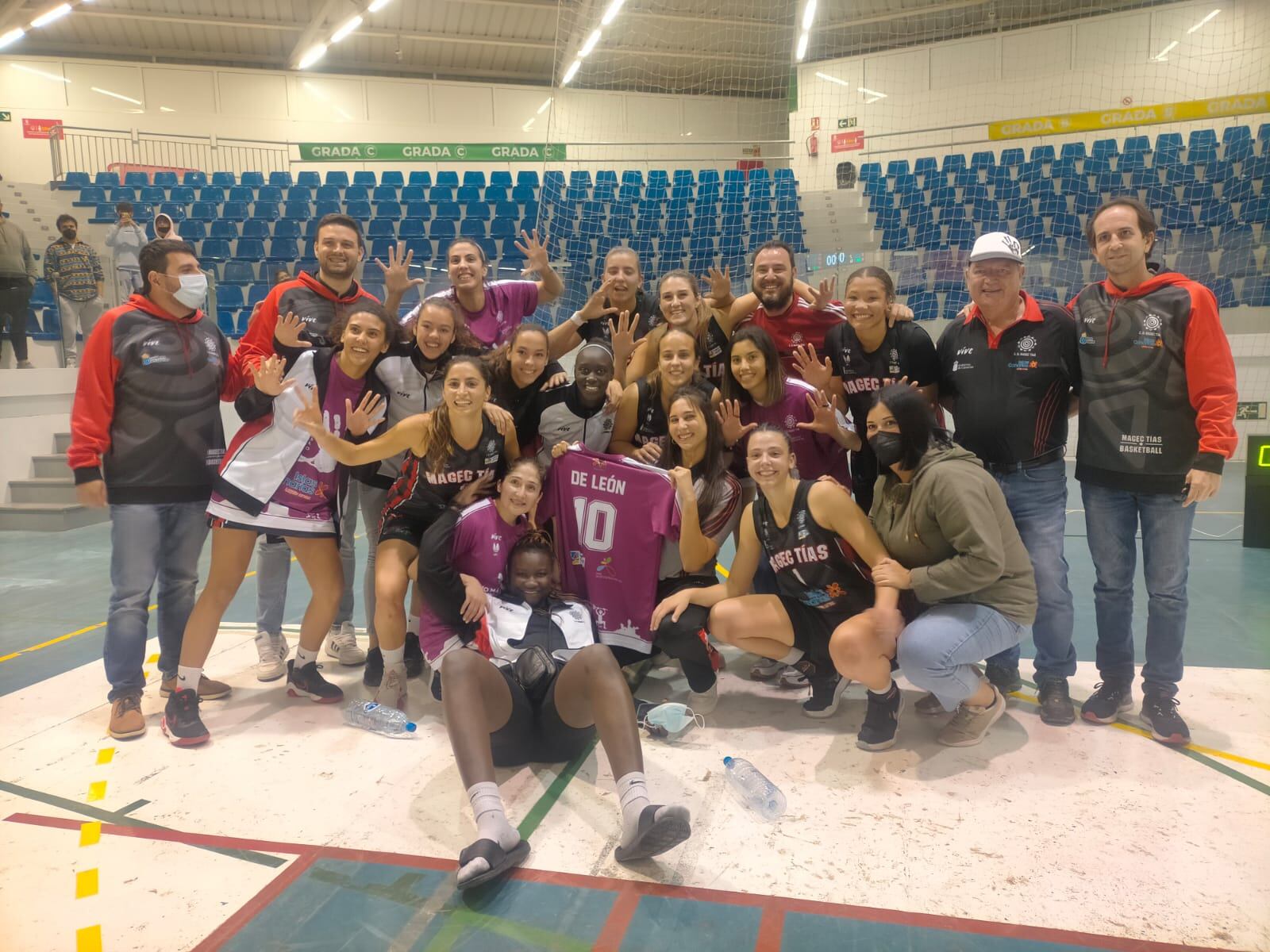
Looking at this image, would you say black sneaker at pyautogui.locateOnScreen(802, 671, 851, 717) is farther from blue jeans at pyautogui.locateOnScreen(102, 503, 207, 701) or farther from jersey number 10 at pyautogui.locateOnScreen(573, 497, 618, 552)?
blue jeans at pyautogui.locateOnScreen(102, 503, 207, 701)

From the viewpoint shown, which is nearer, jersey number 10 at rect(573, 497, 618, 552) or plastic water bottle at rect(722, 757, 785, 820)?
plastic water bottle at rect(722, 757, 785, 820)

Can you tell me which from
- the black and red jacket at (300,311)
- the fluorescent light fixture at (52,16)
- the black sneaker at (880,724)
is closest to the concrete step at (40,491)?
the black and red jacket at (300,311)

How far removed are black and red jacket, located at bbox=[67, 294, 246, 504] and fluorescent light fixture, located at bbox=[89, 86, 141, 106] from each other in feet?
54.3

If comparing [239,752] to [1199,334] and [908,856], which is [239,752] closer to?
[908,856]

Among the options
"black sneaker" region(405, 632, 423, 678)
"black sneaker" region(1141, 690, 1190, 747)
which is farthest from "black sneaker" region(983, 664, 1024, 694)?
"black sneaker" region(405, 632, 423, 678)

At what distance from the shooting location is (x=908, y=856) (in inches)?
101

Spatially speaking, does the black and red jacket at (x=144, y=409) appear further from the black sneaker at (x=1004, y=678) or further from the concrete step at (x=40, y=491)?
the concrete step at (x=40, y=491)

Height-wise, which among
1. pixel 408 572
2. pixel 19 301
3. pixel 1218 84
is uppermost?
pixel 1218 84

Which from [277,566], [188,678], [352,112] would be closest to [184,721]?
[188,678]

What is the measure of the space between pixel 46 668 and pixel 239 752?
1.79 metres

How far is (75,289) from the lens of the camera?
29.7 feet

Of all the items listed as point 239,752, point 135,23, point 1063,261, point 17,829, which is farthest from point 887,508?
point 135,23

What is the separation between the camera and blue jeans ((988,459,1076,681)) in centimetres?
353

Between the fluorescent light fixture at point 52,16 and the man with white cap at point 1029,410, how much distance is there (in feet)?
54.7
